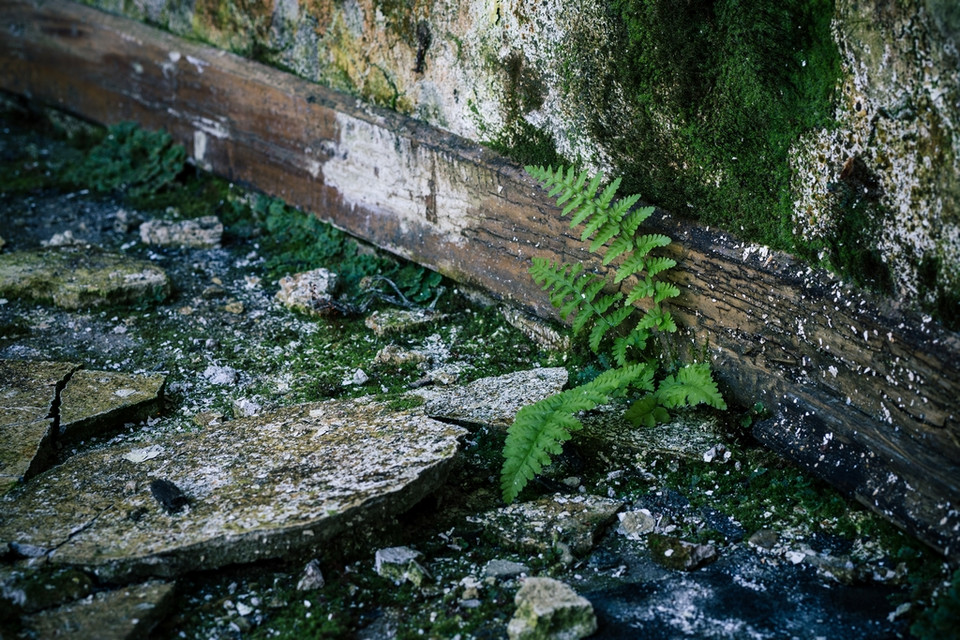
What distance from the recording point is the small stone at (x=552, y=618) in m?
2.44

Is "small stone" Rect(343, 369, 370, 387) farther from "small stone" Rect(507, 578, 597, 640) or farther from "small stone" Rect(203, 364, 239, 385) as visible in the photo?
"small stone" Rect(507, 578, 597, 640)

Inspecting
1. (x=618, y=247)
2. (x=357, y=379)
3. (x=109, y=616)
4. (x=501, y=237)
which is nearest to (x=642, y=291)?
(x=618, y=247)

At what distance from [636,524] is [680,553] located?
0.70 ft

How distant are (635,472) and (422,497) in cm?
81

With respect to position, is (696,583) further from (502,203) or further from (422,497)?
(502,203)

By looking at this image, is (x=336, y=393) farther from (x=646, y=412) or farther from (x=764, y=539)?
(x=764, y=539)

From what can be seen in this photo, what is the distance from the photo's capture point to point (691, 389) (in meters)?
3.25

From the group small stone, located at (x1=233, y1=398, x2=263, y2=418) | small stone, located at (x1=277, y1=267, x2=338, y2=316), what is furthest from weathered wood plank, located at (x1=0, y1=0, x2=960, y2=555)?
small stone, located at (x1=233, y1=398, x2=263, y2=418)

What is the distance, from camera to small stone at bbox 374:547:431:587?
8.91 feet

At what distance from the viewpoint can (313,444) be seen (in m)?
3.11

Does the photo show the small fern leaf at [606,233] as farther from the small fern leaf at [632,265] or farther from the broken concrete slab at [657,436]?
the broken concrete slab at [657,436]

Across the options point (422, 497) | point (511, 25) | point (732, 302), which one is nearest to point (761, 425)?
point (732, 302)

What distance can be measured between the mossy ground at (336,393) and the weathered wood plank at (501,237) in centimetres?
14

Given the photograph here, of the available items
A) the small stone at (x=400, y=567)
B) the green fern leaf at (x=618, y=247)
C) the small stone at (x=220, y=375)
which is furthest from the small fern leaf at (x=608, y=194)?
the small stone at (x=220, y=375)
